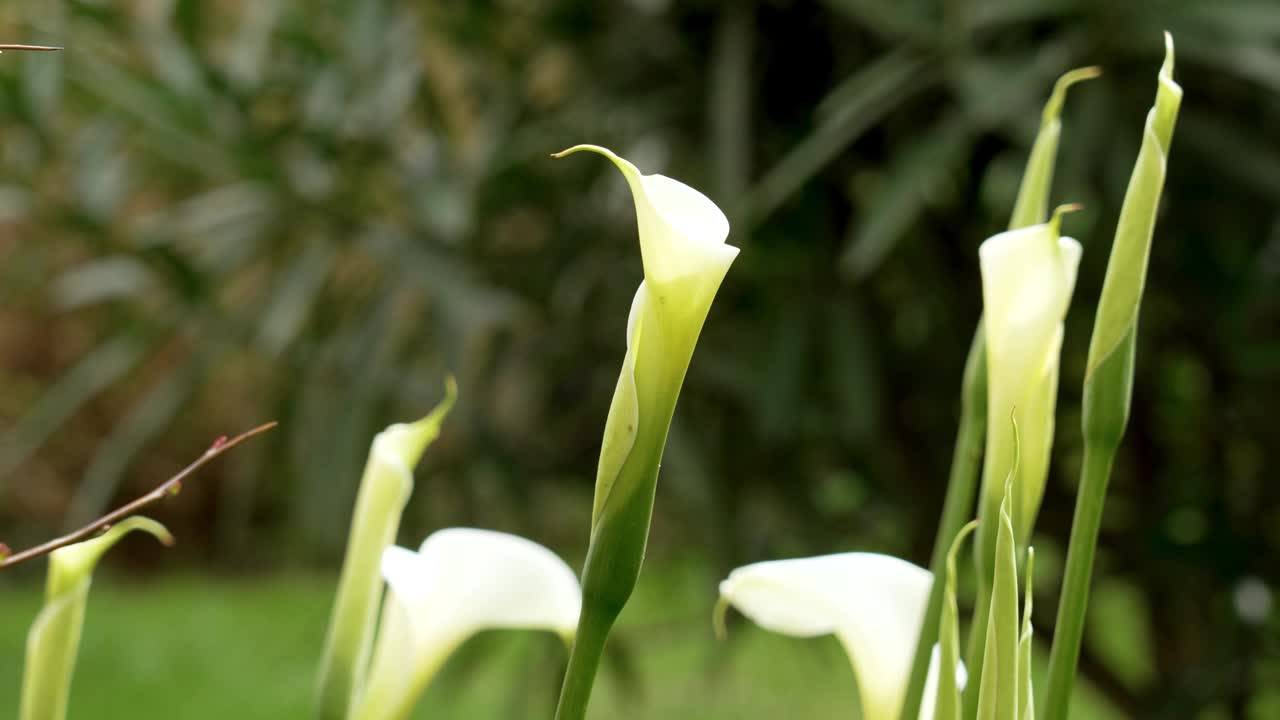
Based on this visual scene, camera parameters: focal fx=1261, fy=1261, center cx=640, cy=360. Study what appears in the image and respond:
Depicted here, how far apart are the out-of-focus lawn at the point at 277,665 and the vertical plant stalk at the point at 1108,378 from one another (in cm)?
109

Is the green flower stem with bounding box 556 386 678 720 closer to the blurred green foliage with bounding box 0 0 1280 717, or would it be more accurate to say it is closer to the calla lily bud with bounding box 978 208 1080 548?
the calla lily bud with bounding box 978 208 1080 548

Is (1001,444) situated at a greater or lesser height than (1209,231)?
lesser

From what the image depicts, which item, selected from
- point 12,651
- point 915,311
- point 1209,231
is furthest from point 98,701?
point 1209,231

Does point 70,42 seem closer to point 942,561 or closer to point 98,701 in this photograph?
point 942,561

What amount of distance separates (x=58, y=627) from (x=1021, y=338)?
0.34 feet

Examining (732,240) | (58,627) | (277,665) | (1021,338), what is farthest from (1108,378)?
(277,665)

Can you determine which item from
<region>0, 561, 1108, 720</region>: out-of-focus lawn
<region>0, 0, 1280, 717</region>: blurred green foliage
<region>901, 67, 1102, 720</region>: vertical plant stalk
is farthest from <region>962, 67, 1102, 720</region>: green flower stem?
<region>0, 561, 1108, 720</region>: out-of-focus lawn

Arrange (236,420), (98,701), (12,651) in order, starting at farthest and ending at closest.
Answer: (236,420)
(12,651)
(98,701)

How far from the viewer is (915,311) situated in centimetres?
79

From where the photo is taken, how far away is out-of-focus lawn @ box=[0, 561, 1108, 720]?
167cm

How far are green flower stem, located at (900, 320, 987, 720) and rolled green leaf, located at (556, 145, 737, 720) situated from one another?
40 millimetres

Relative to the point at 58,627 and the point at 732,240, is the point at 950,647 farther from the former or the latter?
the point at 732,240

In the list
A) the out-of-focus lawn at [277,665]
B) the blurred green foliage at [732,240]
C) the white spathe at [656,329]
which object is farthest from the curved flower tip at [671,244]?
the out-of-focus lawn at [277,665]

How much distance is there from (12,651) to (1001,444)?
2.11 metres
